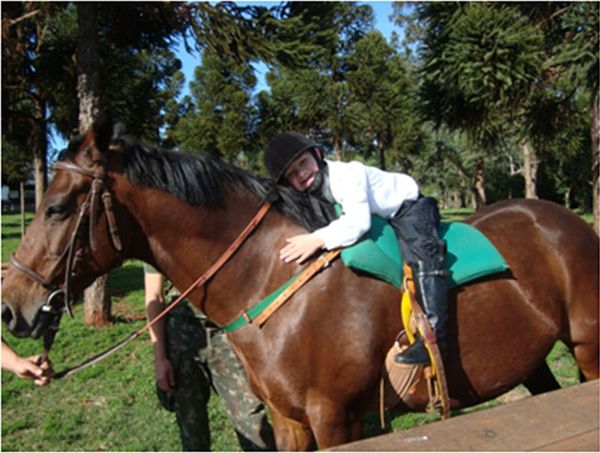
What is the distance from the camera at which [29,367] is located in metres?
1.93

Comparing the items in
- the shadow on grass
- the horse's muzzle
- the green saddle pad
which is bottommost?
the shadow on grass

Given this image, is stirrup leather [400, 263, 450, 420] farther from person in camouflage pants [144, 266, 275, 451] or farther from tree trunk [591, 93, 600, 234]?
tree trunk [591, 93, 600, 234]

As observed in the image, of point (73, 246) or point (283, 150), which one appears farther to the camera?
point (283, 150)

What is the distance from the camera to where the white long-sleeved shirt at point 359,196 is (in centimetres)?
188

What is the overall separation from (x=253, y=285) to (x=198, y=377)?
3.28ft

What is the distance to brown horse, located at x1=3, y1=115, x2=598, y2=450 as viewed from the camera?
1.80 metres

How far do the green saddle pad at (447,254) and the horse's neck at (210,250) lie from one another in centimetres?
29

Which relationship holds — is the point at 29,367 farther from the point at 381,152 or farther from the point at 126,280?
the point at 381,152

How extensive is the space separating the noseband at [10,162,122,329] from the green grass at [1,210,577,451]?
A: 2.20m

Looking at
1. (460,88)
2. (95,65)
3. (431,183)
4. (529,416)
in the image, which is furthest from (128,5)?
(431,183)

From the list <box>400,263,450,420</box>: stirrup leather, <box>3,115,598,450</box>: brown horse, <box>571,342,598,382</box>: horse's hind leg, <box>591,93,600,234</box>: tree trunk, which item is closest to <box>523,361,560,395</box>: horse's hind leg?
<box>571,342,598,382</box>: horse's hind leg

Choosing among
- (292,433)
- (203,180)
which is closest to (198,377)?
(292,433)

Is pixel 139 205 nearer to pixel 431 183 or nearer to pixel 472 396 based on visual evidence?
pixel 472 396

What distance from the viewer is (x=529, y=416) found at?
129 centimetres
